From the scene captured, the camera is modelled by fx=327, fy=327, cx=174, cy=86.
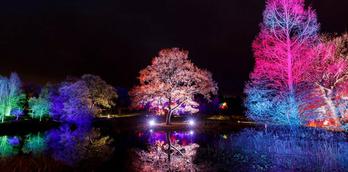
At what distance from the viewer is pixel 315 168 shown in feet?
48.7

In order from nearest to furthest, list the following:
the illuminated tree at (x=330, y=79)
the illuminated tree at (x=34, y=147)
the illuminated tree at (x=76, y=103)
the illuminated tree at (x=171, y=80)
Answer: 1. the illuminated tree at (x=330, y=79)
2. the illuminated tree at (x=34, y=147)
3. the illuminated tree at (x=171, y=80)
4. the illuminated tree at (x=76, y=103)

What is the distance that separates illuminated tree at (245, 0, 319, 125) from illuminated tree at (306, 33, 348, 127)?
0.80 m

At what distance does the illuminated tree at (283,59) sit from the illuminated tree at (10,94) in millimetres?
41620

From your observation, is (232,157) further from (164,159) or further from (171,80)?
(171,80)

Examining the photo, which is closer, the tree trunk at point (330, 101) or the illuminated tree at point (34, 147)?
the tree trunk at point (330, 101)

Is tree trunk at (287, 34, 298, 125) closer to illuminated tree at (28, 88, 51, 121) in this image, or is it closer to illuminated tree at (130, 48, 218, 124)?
illuminated tree at (130, 48, 218, 124)

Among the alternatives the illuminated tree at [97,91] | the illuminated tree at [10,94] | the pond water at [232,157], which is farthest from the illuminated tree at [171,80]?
the illuminated tree at [10,94]

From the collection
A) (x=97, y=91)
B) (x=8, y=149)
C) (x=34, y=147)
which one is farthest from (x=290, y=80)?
(x=97, y=91)

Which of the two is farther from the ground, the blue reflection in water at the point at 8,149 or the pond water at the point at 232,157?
the pond water at the point at 232,157

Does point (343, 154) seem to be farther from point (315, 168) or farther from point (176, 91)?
point (176, 91)

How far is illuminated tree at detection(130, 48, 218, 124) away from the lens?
42375 mm

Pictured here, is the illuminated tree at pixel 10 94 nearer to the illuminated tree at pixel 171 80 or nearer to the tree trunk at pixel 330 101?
the illuminated tree at pixel 171 80

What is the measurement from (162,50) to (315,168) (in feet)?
98.0

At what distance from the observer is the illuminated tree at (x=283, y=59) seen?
888 inches
